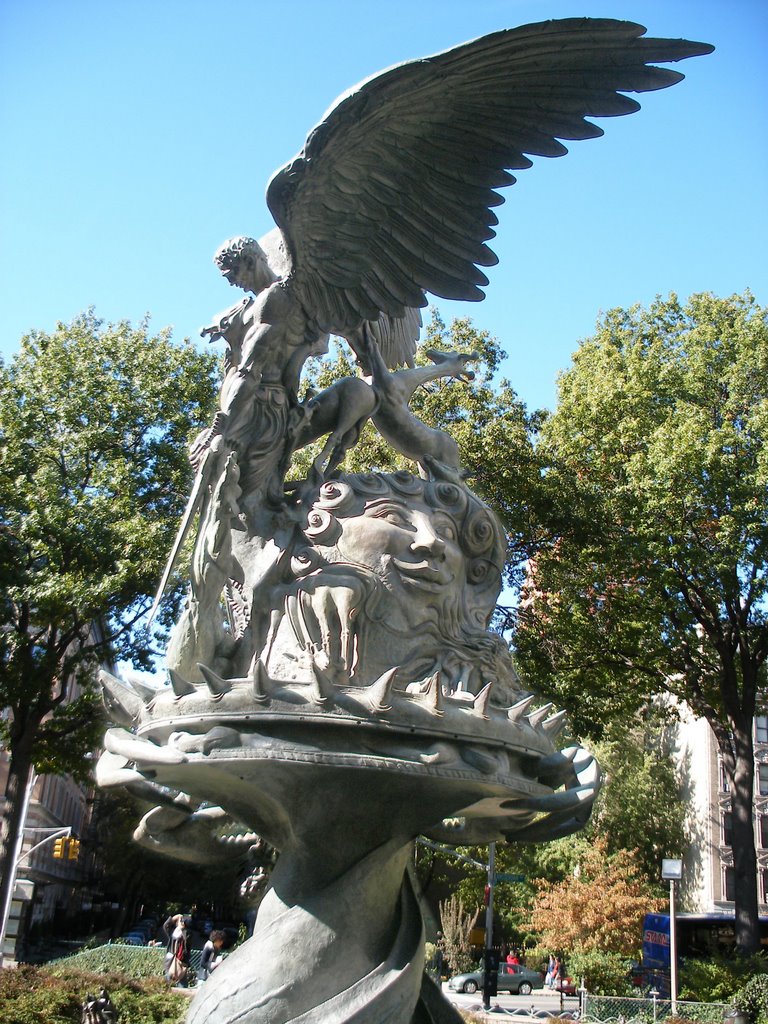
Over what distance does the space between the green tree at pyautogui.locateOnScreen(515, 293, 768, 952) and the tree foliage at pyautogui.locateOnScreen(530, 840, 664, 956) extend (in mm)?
10224

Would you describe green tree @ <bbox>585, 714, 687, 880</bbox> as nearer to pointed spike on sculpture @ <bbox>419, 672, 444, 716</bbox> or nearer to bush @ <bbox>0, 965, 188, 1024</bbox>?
bush @ <bbox>0, 965, 188, 1024</bbox>

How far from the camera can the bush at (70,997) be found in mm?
11555

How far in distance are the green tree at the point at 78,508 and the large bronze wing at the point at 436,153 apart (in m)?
12.0

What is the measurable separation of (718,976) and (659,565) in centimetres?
802

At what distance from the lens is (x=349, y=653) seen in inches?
244

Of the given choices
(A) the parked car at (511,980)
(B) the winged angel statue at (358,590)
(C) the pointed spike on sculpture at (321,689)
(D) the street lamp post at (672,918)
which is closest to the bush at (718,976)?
(D) the street lamp post at (672,918)

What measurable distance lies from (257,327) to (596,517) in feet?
44.0

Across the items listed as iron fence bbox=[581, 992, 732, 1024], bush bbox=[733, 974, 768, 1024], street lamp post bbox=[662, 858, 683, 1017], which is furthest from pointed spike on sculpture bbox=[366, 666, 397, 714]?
street lamp post bbox=[662, 858, 683, 1017]

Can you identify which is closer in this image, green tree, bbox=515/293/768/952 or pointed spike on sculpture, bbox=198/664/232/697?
pointed spike on sculpture, bbox=198/664/232/697

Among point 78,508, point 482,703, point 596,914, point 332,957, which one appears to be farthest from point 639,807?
point 482,703

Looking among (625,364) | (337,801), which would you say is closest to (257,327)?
(337,801)

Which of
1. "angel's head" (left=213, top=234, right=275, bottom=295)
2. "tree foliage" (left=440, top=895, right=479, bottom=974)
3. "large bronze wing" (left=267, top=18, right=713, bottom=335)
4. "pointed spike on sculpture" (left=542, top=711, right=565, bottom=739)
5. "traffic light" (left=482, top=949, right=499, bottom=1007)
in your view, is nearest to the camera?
"pointed spike on sculpture" (left=542, top=711, right=565, bottom=739)

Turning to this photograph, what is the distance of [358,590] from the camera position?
20.8 feet

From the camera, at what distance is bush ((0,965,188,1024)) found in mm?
11555
